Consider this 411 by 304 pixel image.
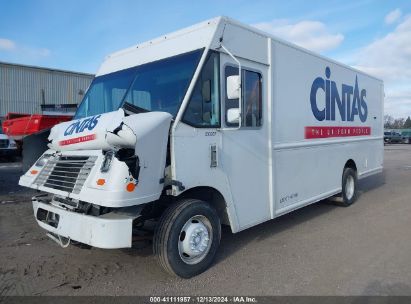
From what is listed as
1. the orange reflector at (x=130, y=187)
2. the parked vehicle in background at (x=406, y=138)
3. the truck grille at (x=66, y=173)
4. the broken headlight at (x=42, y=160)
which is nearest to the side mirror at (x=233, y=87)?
the orange reflector at (x=130, y=187)

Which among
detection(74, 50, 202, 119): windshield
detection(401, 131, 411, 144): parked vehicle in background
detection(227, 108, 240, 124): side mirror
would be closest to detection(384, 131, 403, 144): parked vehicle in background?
detection(401, 131, 411, 144): parked vehicle in background

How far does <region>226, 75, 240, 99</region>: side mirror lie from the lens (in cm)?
437

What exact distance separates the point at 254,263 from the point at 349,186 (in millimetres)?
4368

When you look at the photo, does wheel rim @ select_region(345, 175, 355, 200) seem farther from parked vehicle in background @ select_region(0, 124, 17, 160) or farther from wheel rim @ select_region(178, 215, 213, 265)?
parked vehicle in background @ select_region(0, 124, 17, 160)

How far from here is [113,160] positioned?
12.4 ft

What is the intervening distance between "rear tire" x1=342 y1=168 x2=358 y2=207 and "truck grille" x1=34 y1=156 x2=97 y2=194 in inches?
226

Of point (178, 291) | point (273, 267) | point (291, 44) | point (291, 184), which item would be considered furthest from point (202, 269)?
point (291, 44)

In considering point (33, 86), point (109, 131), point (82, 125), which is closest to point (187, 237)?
point (109, 131)

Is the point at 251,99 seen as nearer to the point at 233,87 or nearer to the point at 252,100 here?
the point at 252,100

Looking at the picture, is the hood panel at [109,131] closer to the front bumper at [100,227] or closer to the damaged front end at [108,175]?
the damaged front end at [108,175]

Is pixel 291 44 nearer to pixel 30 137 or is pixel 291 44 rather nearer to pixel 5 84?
pixel 30 137

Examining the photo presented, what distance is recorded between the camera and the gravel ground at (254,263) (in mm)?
4109

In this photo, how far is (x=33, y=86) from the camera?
28.7 metres

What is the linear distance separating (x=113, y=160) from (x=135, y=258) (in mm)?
1816
